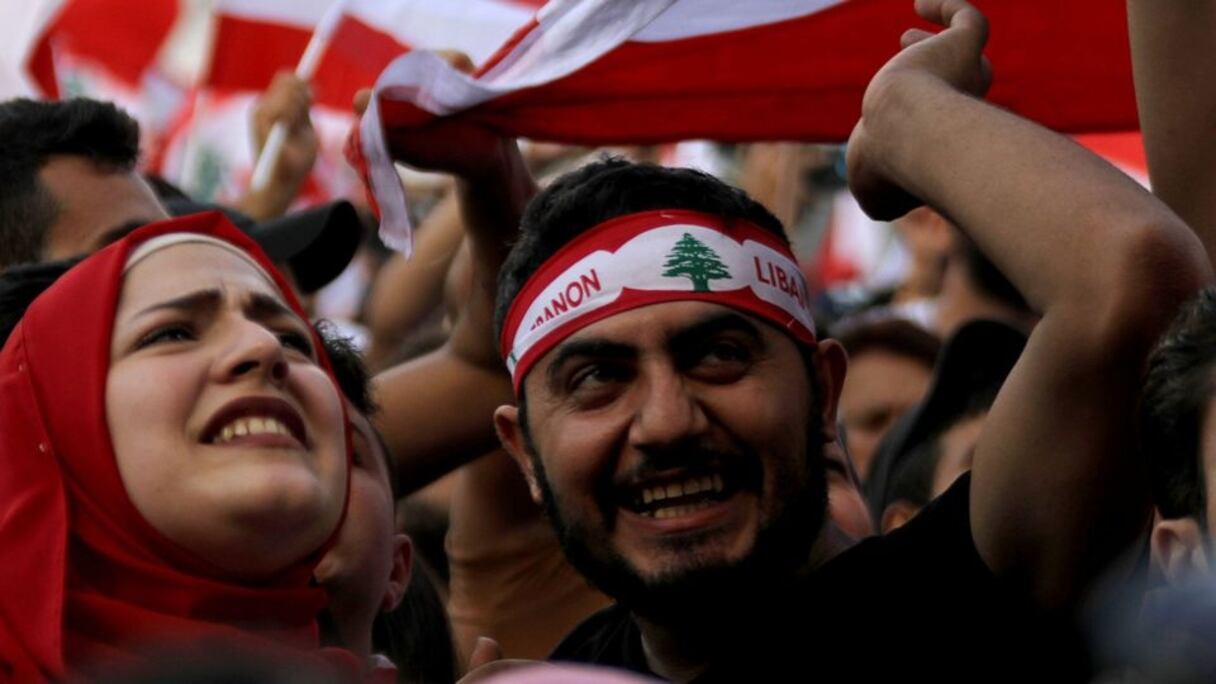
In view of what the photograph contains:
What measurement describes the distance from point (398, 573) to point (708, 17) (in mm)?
1155

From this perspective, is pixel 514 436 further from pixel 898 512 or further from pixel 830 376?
pixel 898 512

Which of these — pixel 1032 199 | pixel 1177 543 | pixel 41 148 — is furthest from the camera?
pixel 41 148

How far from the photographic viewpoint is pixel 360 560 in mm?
3209

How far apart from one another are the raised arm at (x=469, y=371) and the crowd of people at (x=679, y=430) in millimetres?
42

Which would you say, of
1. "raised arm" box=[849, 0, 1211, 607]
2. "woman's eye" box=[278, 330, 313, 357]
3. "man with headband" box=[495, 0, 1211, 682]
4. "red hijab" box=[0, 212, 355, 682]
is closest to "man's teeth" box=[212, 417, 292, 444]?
"red hijab" box=[0, 212, 355, 682]

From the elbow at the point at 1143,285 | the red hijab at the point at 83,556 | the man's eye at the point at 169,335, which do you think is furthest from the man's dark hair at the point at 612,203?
the elbow at the point at 1143,285

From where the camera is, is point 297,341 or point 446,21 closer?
point 297,341

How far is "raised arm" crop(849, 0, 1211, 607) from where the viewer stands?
2592 mm

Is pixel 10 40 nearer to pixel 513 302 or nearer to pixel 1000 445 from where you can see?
pixel 513 302

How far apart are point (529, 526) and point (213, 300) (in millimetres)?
1200

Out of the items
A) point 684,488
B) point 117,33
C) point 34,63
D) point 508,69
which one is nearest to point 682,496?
point 684,488

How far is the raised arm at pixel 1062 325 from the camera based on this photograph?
259 cm

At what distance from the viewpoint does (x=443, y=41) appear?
5.69m

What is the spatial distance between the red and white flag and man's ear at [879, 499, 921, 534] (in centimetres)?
162
